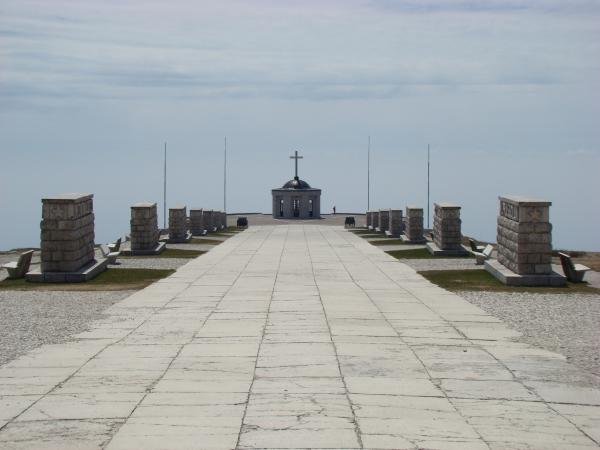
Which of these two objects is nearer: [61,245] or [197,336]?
[197,336]

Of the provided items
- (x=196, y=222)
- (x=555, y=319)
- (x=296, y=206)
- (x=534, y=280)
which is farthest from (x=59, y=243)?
(x=296, y=206)

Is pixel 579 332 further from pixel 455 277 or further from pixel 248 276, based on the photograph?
pixel 248 276

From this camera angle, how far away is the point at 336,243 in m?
34.7

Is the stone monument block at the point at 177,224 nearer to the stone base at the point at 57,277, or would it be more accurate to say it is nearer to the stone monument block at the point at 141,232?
the stone monument block at the point at 141,232

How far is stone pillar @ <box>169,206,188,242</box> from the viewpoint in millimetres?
36062

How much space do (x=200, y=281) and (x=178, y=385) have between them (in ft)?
35.4

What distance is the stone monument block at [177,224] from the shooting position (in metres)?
36.1

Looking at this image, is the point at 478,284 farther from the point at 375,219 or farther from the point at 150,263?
the point at 375,219

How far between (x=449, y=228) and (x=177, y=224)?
12965 millimetres

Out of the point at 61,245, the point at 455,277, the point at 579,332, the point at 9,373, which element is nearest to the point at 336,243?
the point at 455,277

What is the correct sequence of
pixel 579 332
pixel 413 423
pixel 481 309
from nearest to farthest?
pixel 413 423, pixel 579 332, pixel 481 309

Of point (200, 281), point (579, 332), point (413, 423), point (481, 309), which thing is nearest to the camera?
point (413, 423)

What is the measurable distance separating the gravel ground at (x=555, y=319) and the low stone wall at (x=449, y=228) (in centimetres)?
1121

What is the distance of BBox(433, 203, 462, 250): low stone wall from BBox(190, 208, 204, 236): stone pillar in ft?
54.7
